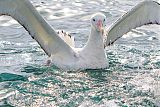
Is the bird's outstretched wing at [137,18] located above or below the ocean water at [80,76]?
above

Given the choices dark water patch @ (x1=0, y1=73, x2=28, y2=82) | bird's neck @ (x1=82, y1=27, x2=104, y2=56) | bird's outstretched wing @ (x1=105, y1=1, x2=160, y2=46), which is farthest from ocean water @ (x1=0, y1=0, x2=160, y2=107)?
bird's outstretched wing @ (x1=105, y1=1, x2=160, y2=46)

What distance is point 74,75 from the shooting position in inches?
342

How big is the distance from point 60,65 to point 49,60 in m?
0.31

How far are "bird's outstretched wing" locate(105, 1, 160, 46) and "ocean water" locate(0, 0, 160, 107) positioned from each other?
0.50m

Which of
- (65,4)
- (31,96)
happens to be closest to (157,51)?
(31,96)

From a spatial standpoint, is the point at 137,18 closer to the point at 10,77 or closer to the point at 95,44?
the point at 95,44

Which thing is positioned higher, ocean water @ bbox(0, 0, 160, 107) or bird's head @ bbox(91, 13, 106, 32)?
bird's head @ bbox(91, 13, 106, 32)

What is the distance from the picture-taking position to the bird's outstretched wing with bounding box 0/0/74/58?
8.58 meters

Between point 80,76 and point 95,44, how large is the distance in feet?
2.55

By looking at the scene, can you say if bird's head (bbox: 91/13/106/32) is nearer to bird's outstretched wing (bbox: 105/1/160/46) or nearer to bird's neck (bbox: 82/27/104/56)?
bird's neck (bbox: 82/27/104/56)

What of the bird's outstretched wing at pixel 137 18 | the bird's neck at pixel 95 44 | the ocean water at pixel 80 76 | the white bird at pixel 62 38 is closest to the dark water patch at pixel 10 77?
the ocean water at pixel 80 76

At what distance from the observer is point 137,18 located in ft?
32.5

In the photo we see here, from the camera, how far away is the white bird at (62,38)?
8.69 metres

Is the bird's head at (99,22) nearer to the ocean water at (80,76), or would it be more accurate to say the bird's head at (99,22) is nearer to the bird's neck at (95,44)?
the bird's neck at (95,44)
